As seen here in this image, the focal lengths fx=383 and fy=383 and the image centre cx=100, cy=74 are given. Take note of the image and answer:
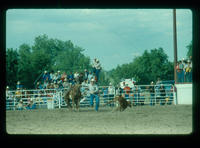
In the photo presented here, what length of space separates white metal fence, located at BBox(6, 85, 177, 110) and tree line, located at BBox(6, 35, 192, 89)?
83.6 feet

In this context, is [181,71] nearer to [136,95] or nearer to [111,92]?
[136,95]

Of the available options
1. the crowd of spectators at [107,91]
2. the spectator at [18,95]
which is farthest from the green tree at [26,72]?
the crowd of spectators at [107,91]

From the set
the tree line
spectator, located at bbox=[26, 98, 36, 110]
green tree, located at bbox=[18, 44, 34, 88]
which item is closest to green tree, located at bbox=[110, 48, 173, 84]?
the tree line

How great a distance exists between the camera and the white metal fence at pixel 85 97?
867 inches

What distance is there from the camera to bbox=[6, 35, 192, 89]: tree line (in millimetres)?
53719

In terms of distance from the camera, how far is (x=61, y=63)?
10381cm

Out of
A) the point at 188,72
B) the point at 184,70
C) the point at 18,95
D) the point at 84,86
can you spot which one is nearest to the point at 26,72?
the point at 18,95

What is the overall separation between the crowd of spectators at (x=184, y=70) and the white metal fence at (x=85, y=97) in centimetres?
101

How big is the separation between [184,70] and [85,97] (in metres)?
6.06

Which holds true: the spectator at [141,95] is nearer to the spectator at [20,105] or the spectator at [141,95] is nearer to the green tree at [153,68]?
the spectator at [20,105]

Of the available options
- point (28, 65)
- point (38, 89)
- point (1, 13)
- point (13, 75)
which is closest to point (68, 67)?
point (28, 65)
